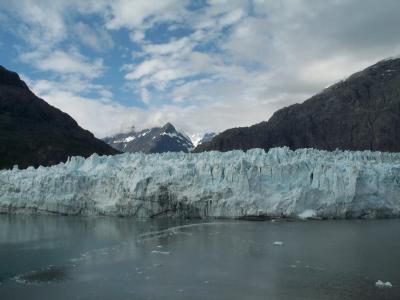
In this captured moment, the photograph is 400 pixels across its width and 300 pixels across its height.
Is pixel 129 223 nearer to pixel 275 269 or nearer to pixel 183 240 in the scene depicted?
pixel 183 240

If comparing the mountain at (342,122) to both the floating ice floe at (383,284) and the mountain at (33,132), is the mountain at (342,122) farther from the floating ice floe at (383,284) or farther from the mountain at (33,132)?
the floating ice floe at (383,284)

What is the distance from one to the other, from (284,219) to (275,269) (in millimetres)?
10874

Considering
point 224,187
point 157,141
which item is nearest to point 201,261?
point 224,187

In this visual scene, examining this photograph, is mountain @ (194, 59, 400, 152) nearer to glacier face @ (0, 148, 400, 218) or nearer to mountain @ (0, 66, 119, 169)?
mountain @ (0, 66, 119, 169)

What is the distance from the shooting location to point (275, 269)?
532 inches

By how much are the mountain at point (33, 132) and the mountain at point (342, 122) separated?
20463mm

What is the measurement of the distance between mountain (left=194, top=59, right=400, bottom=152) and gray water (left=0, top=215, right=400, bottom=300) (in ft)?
165

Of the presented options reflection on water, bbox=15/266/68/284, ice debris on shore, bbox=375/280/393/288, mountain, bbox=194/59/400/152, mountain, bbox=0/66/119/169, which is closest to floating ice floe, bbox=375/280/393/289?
ice debris on shore, bbox=375/280/393/288

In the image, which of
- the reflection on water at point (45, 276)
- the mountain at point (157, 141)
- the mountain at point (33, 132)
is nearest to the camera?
the reflection on water at point (45, 276)

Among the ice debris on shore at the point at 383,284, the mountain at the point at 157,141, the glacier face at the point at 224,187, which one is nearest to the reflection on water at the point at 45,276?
the ice debris on shore at the point at 383,284

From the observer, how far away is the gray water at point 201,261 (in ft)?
37.4

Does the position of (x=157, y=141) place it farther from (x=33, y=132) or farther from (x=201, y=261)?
(x=201, y=261)

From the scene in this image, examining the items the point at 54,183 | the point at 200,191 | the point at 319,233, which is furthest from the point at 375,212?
the point at 54,183

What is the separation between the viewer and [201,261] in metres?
14.7
